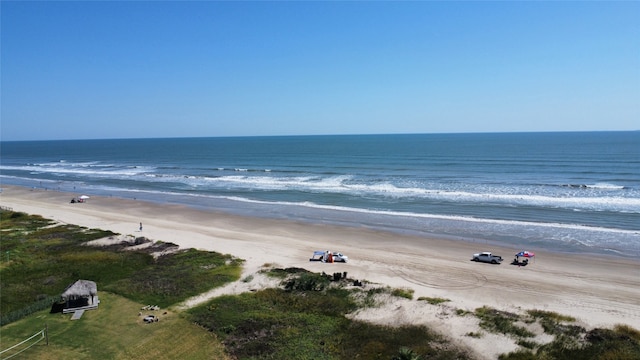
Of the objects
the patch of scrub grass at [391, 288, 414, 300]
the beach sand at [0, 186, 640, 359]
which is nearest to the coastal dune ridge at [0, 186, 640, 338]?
the beach sand at [0, 186, 640, 359]

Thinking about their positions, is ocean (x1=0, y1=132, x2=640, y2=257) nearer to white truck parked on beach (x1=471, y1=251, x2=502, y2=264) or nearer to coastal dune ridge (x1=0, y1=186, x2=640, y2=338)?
coastal dune ridge (x1=0, y1=186, x2=640, y2=338)

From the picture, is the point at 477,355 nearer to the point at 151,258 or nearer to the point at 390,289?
the point at 390,289

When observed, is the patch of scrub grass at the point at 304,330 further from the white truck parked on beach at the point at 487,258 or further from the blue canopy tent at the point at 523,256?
the blue canopy tent at the point at 523,256

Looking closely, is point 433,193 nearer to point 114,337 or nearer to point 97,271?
point 97,271

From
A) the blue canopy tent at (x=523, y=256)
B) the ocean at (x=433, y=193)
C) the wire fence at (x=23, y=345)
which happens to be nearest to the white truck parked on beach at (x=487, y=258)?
the blue canopy tent at (x=523, y=256)

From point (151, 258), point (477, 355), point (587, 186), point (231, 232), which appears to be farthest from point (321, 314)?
point (587, 186)

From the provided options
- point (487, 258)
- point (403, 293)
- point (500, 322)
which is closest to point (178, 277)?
point (403, 293)
